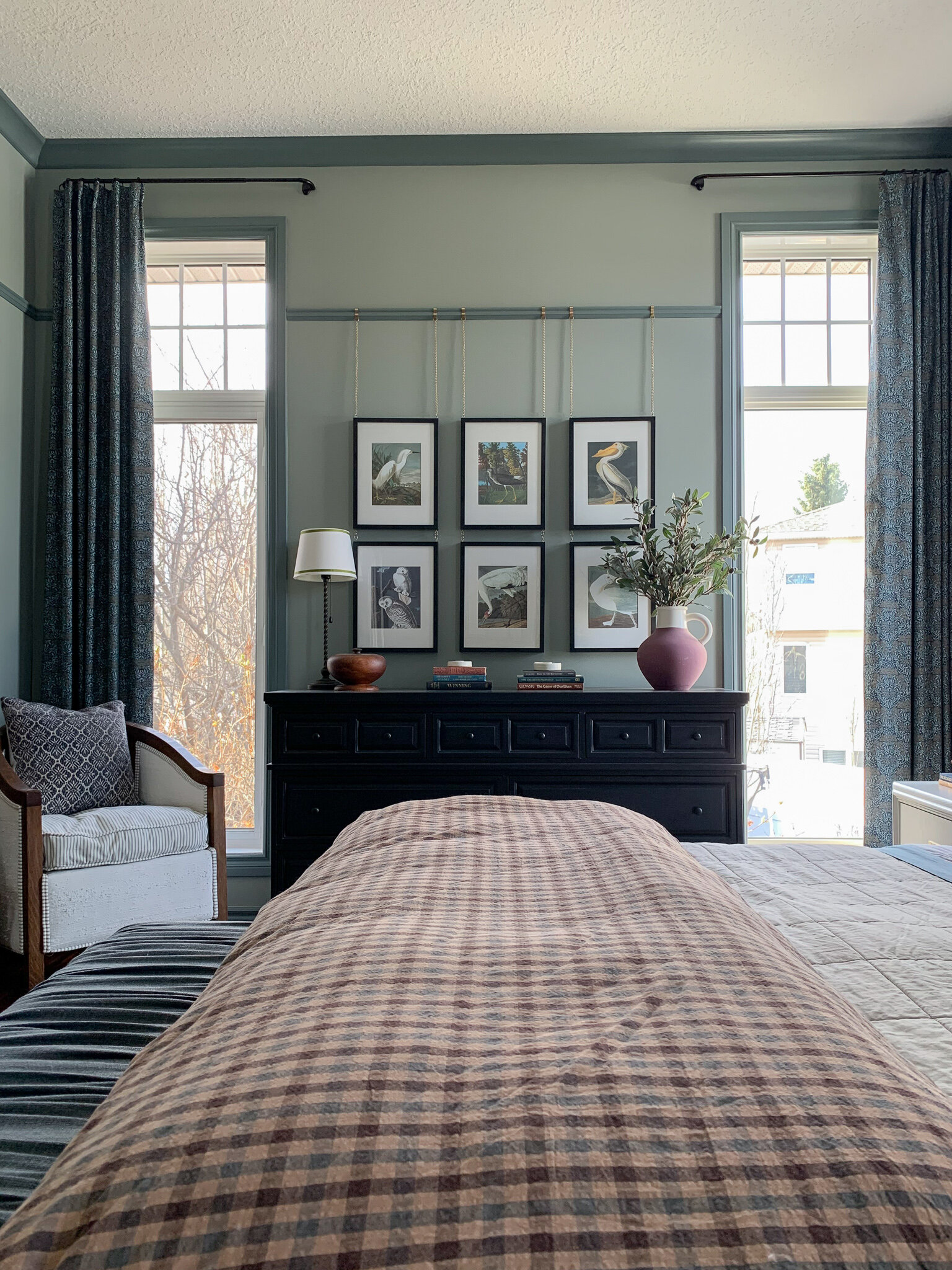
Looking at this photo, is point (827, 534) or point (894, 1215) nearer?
point (894, 1215)

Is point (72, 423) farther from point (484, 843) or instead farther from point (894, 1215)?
point (894, 1215)

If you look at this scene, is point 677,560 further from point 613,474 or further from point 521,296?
point 521,296

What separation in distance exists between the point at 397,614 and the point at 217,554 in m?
0.84

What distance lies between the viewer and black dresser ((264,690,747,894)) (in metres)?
3.00

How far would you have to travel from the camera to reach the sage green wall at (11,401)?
3.40 m

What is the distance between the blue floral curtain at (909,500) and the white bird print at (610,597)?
947 mm

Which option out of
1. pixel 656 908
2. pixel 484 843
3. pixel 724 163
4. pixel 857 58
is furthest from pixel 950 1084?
pixel 724 163

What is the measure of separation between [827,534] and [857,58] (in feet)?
5.73

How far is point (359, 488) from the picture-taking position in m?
3.58

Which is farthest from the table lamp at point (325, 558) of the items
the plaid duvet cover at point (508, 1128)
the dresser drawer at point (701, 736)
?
the plaid duvet cover at point (508, 1128)

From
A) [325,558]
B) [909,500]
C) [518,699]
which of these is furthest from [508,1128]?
[909,500]

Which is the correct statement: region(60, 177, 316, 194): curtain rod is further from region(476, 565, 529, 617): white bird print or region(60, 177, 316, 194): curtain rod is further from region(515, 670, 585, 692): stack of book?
region(515, 670, 585, 692): stack of book

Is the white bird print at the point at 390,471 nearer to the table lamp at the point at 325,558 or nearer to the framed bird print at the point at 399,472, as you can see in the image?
the framed bird print at the point at 399,472

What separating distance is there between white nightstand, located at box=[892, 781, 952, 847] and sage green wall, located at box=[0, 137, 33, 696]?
3314 mm
